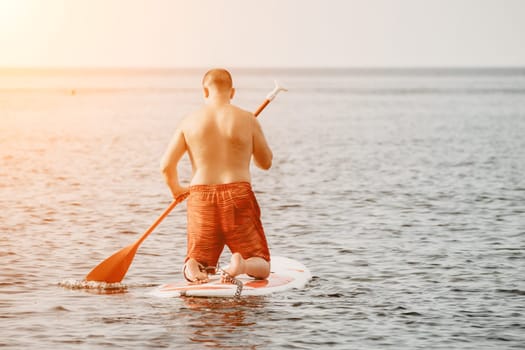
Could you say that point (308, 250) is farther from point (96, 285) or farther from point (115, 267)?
point (96, 285)

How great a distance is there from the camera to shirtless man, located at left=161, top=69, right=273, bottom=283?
10227mm

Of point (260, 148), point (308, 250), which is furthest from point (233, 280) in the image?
point (308, 250)

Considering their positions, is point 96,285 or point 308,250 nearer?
point 96,285

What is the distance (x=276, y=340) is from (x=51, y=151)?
23952 mm

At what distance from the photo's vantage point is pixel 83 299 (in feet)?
35.3

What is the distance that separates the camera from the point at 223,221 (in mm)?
10312

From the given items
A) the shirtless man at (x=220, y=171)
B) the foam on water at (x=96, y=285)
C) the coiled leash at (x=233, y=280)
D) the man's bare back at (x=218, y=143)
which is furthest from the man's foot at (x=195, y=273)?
the foam on water at (x=96, y=285)

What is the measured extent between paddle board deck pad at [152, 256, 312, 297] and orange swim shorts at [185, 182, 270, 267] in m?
0.27

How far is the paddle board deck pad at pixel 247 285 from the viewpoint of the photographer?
10.3 m

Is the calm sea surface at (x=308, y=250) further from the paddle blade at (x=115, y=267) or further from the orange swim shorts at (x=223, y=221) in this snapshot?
the orange swim shorts at (x=223, y=221)

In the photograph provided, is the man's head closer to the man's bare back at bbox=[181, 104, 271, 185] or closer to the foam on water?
the man's bare back at bbox=[181, 104, 271, 185]

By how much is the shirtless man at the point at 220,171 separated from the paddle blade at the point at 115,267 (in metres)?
1.11

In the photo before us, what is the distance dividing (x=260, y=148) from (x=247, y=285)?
1.23m

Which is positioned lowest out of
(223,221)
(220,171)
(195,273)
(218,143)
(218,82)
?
(195,273)
